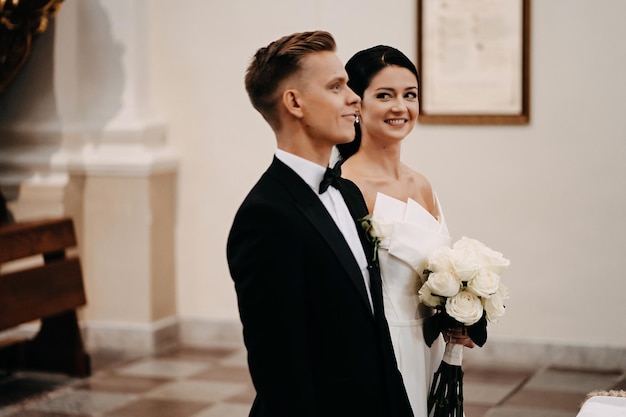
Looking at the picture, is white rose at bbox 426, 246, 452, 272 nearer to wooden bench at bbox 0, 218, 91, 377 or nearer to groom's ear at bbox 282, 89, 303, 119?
groom's ear at bbox 282, 89, 303, 119

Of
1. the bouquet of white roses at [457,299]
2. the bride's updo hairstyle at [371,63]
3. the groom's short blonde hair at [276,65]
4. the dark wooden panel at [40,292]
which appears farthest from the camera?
the dark wooden panel at [40,292]

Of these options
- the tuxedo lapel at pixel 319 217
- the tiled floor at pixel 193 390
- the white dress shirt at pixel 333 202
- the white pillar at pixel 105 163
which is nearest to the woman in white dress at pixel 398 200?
the white dress shirt at pixel 333 202

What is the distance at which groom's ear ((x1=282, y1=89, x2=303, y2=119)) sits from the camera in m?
2.47

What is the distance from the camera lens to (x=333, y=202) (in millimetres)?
2594

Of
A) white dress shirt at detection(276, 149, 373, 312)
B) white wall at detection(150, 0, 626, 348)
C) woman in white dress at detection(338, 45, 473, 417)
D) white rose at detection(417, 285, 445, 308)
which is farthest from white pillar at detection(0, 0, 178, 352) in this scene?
white dress shirt at detection(276, 149, 373, 312)

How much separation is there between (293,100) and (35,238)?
12.7ft

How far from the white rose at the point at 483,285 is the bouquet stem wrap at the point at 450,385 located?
182 mm

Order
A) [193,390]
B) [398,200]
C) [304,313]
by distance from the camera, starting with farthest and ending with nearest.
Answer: [193,390] → [398,200] → [304,313]

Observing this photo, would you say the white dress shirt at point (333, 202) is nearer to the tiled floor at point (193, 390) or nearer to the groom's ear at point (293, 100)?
the groom's ear at point (293, 100)

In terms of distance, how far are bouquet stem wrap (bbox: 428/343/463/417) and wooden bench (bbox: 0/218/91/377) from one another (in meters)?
3.36

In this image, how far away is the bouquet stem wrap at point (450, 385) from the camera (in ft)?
9.63

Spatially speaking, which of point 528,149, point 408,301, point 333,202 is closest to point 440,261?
point 408,301

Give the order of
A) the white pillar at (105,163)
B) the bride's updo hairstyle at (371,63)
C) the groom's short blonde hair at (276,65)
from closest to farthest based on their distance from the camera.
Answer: the groom's short blonde hair at (276,65), the bride's updo hairstyle at (371,63), the white pillar at (105,163)

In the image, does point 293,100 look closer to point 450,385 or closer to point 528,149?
point 450,385
